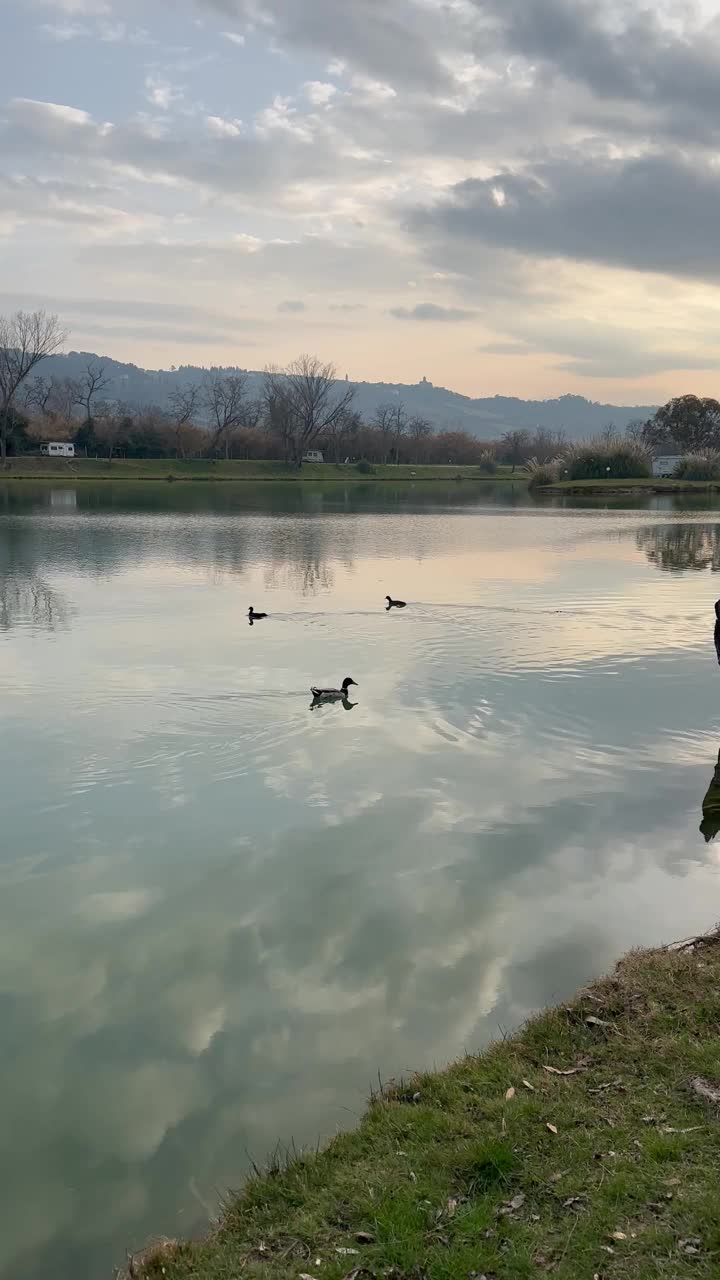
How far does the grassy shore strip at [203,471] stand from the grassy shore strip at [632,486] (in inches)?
1135

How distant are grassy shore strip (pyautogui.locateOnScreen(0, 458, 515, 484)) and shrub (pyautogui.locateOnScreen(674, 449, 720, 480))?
27.0 metres

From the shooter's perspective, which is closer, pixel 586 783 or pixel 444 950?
pixel 444 950

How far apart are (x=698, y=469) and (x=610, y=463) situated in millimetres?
10584

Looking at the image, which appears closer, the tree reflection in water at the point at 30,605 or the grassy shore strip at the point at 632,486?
the tree reflection in water at the point at 30,605

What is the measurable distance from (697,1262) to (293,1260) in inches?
77.4

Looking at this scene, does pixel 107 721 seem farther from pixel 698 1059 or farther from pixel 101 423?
pixel 101 423

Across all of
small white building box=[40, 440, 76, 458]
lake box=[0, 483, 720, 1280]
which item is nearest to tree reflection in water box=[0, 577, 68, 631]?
lake box=[0, 483, 720, 1280]

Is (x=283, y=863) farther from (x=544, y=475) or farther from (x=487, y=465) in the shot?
(x=487, y=465)

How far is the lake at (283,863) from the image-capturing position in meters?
6.27

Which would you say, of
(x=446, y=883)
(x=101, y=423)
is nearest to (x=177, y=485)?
(x=101, y=423)

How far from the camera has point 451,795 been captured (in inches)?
479

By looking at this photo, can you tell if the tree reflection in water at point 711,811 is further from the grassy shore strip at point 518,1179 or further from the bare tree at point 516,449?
the bare tree at point 516,449

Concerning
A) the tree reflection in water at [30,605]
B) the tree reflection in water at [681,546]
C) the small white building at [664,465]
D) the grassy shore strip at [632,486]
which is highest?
the small white building at [664,465]

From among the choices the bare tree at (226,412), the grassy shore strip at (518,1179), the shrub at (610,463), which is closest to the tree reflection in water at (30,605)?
the grassy shore strip at (518,1179)
